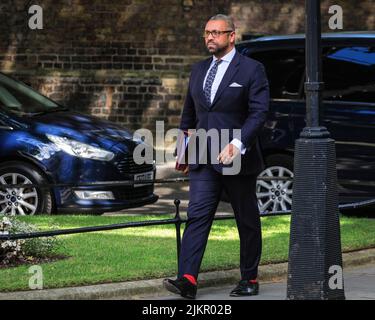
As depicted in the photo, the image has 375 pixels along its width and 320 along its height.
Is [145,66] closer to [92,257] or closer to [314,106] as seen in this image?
[92,257]

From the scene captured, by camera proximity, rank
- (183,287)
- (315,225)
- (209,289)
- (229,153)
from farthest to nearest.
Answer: (209,289), (183,287), (229,153), (315,225)

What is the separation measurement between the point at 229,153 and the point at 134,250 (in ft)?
7.69

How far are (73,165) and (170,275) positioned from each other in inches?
148

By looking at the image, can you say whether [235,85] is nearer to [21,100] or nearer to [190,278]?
[190,278]

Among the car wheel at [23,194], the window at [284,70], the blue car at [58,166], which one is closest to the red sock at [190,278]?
the blue car at [58,166]

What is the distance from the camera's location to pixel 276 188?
487 inches

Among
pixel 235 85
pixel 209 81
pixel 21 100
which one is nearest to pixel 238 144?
pixel 235 85

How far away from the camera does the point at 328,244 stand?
7410 millimetres

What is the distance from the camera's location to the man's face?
782cm

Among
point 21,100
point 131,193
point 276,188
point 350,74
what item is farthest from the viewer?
point 21,100

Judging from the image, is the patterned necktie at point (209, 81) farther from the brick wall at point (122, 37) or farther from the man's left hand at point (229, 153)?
the brick wall at point (122, 37)

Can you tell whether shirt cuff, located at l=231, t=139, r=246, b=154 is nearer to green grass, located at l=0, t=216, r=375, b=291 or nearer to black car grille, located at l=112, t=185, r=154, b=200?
green grass, located at l=0, t=216, r=375, b=291

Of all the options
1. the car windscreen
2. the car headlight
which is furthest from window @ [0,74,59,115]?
the car headlight

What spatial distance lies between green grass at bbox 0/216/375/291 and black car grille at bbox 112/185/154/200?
26.5 inches
